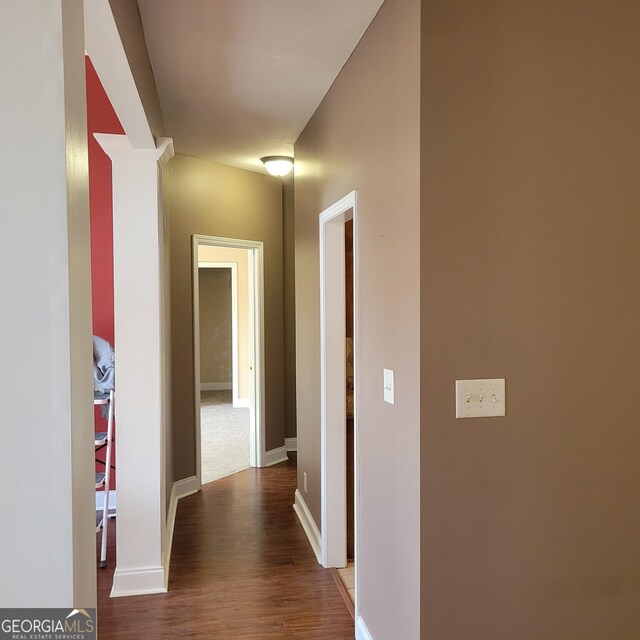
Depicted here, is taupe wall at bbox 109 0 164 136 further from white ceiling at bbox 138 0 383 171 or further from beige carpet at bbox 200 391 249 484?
beige carpet at bbox 200 391 249 484

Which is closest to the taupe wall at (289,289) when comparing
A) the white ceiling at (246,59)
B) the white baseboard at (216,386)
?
the white ceiling at (246,59)

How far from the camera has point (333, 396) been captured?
3.25 meters

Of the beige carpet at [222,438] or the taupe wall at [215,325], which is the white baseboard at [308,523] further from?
the taupe wall at [215,325]

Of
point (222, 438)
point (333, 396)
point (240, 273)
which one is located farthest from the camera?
point (240, 273)

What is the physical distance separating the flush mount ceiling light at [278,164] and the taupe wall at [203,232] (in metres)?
0.45

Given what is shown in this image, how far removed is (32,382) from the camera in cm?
88

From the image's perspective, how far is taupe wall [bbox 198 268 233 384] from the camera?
33.1 feet

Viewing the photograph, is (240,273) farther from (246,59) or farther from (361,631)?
(361,631)

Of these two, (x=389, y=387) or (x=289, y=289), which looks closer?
(x=389, y=387)
